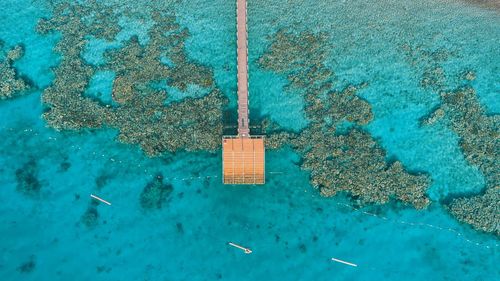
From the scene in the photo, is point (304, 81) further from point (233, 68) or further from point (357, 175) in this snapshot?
point (357, 175)

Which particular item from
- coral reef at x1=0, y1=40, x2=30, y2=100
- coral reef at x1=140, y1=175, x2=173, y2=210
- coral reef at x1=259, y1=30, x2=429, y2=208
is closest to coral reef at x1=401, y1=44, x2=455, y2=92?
coral reef at x1=259, y1=30, x2=429, y2=208

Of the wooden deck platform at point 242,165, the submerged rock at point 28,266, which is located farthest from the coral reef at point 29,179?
the wooden deck platform at point 242,165

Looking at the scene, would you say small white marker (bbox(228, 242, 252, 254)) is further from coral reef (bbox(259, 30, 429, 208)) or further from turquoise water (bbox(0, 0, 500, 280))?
coral reef (bbox(259, 30, 429, 208))

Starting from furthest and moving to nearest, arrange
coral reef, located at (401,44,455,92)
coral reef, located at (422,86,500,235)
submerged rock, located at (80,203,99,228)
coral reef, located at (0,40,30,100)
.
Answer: coral reef, located at (0,40,30,100)
coral reef, located at (401,44,455,92)
submerged rock, located at (80,203,99,228)
coral reef, located at (422,86,500,235)

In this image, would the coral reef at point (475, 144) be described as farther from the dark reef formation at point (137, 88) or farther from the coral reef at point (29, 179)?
the coral reef at point (29, 179)

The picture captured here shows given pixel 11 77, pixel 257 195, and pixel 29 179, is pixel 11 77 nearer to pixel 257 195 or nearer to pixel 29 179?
pixel 29 179

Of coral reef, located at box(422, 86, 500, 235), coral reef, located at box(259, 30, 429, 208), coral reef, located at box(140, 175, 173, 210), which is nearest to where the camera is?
coral reef, located at box(422, 86, 500, 235)
